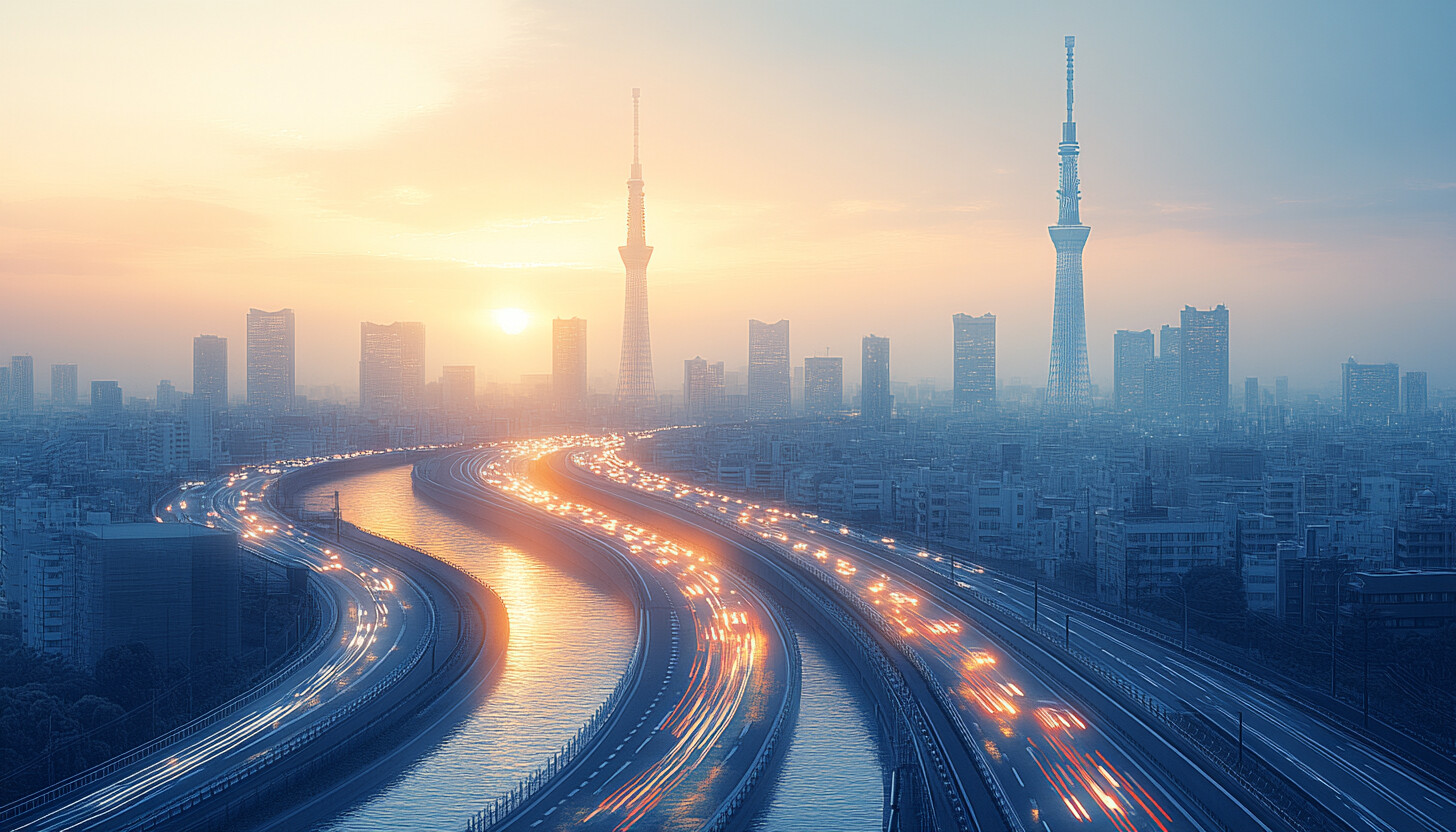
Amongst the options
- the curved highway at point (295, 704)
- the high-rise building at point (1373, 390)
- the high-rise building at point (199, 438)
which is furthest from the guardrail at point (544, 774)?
the high-rise building at point (1373, 390)

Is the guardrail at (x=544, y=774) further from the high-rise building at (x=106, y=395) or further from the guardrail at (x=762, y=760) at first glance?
the high-rise building at (x=106, y=395)

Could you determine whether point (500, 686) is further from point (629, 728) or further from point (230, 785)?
point (230, 785)

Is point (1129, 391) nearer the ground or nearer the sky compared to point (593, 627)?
nearer the sky

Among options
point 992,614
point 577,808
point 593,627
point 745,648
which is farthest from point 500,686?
point 992,614

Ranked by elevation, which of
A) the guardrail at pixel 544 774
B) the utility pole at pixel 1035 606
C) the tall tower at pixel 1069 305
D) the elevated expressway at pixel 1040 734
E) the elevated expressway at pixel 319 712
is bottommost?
the guardrail at pixel 544 774

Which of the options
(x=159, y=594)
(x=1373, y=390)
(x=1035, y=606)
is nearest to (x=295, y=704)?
(x=159, y=594)
